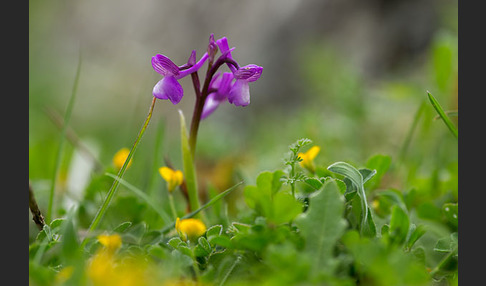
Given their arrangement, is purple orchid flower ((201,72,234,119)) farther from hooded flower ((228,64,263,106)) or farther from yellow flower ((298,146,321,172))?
yellow flower ((298,146,321,172))

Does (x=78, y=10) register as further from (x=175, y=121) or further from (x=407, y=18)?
(x=407, y=18)

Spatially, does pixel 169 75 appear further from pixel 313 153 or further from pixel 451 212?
pixel 451 212

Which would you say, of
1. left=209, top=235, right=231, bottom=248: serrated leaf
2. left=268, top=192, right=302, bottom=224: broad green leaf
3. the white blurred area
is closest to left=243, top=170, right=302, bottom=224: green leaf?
left=268, top=192, right=302, bottom=224: broad green leaf

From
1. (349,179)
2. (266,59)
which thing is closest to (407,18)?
(266,59)

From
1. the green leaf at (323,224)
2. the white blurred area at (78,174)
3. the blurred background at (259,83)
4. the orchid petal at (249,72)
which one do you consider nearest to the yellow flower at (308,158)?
the orchid petal at (249,72)

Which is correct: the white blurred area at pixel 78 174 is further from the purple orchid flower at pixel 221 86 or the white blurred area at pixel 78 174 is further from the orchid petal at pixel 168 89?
the orchid petal at pixel 168 89

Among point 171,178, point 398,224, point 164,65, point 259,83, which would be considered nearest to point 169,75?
point 164,65
